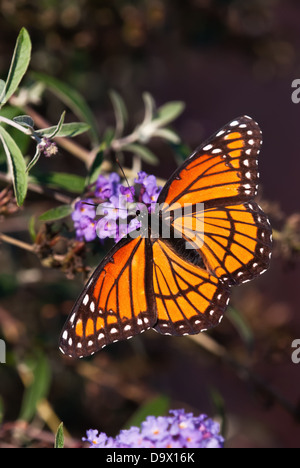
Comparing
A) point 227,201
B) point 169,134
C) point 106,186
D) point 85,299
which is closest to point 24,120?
point 106,186

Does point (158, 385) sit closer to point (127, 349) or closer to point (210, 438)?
point (127, 349)

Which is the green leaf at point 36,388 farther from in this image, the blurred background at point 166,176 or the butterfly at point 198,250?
the butterfly at point 198,250

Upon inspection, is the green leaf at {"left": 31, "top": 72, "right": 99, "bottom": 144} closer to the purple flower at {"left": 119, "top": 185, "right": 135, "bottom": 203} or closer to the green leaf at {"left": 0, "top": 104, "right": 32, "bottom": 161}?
the green leaf at {"left": 0, "top": 104, "right": 32, "bottom": 161}

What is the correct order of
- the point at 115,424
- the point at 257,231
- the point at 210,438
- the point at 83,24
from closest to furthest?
the point at 210,438 < the point at 257,231 < the point at 83,24 < the point at 115,424

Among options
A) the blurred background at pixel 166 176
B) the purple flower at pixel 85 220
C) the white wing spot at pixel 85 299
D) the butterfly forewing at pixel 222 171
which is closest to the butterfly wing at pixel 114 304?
the white wing spot at pixel 85 299

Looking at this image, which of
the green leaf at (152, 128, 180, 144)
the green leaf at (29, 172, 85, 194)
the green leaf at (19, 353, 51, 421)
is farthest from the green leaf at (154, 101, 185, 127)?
the green leaf at (19, 353, 51, 421)

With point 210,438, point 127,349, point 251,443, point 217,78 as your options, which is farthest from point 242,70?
point 210,438
